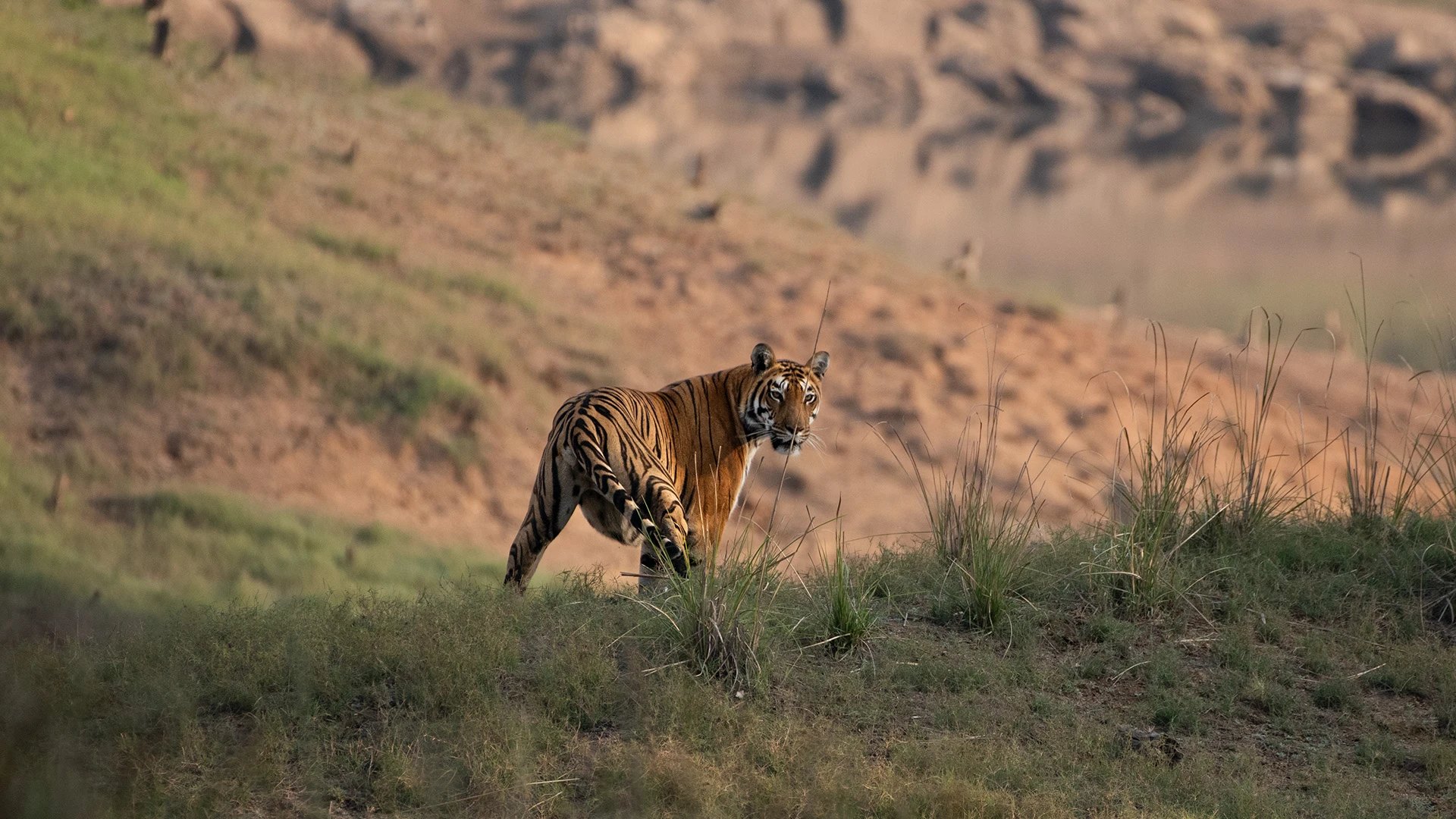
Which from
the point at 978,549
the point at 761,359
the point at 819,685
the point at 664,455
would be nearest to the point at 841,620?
the point at 819,685

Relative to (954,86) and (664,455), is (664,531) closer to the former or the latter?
(664,455)

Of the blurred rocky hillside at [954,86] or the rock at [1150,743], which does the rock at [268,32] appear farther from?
the rock at [1150,743]

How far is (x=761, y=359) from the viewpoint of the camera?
7117 mm

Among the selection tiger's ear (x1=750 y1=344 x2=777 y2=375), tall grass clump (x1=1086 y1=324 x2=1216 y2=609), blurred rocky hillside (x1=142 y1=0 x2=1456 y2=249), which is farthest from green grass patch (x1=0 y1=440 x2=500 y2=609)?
blurred rocky hillside (x1=142 y1=0 x2=1456 y2=249)

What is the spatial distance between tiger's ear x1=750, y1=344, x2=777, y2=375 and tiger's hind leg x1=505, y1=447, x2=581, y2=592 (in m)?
1.25

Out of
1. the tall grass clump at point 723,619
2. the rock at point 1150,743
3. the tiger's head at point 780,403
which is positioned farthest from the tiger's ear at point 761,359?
the rock at point 1150,743

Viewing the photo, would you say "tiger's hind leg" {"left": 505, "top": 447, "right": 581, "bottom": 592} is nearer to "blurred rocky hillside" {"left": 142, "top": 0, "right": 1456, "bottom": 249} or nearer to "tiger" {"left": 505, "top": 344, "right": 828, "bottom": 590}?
"tiger" {"left": 505, "top": 344, "right": 828, "bottom": 590}

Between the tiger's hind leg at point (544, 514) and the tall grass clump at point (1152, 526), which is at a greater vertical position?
the tall grass clump at point (1152, 526)

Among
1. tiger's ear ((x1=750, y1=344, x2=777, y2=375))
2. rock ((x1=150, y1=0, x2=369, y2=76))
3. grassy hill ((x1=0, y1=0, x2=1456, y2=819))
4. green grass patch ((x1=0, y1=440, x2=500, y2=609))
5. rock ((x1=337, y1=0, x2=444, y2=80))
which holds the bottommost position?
green grass patch ((x1=0, y1=440, x2=500, y2=609))

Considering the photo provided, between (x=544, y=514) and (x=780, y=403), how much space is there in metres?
1.44

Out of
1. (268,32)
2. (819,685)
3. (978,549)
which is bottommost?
(819,685)

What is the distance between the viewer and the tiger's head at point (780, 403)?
7059 millimetres

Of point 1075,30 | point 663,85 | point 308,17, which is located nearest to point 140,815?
point 308,17

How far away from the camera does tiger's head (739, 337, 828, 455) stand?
7.06 meters
